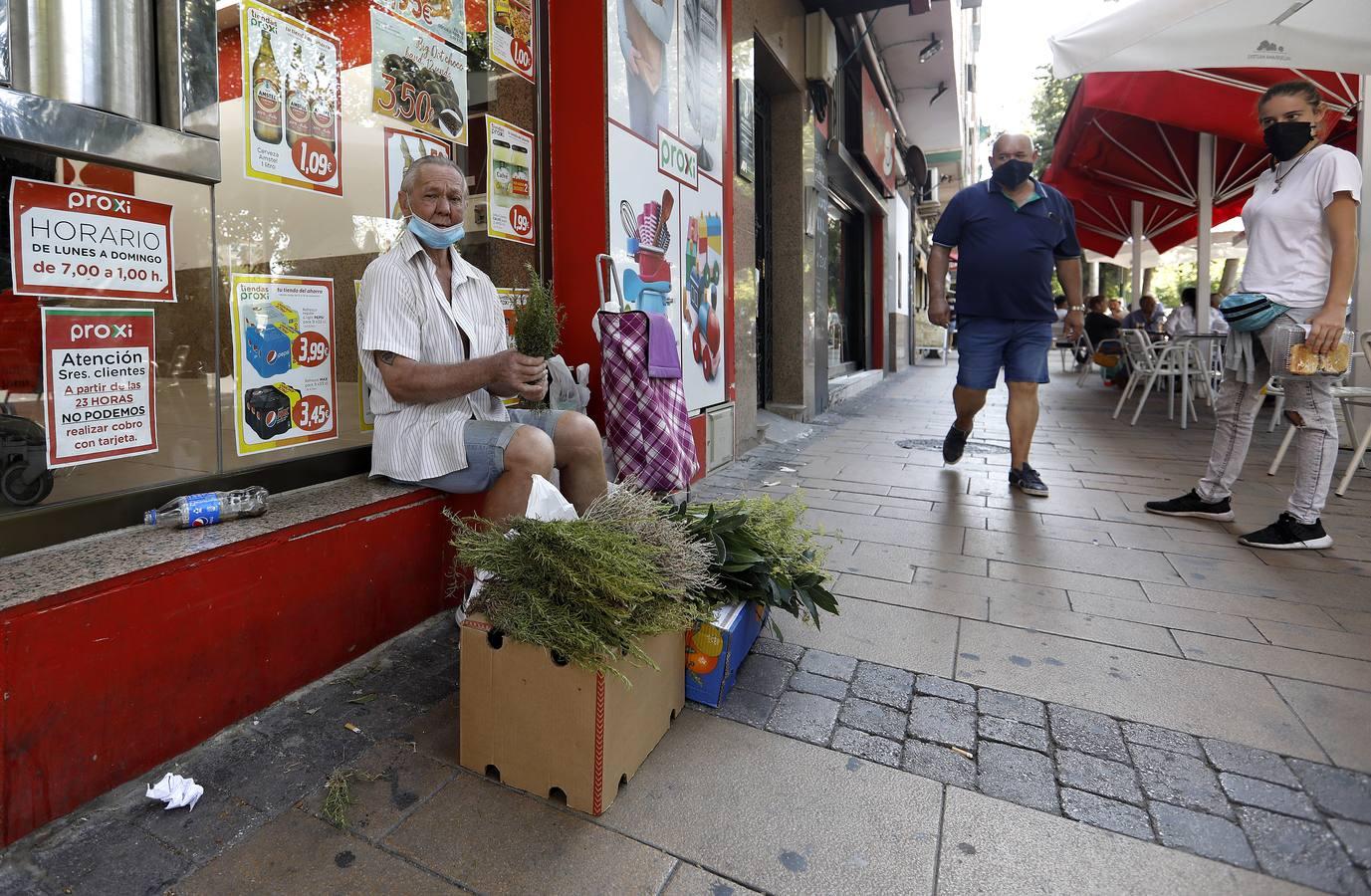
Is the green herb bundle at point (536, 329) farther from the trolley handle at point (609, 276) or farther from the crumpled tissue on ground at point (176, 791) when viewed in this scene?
the crumpled tissue on ground at point (176, 791)

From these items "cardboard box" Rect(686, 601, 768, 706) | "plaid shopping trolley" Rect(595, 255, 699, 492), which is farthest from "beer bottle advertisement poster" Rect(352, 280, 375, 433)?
"cardboard box" Rect(686, 601, 768, 706)

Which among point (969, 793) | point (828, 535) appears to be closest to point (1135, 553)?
point (828, 535)

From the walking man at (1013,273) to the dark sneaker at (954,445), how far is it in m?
0.47

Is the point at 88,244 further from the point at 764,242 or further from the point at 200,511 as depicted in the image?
the point at 764,242

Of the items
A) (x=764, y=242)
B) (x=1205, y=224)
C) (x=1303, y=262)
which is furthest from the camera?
(x=1205, y=224)

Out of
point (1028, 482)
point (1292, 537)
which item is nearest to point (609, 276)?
point (1028, 482)

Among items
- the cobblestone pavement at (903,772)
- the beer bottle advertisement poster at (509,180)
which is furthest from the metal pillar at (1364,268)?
the beer bottle advertisement poster at (509,180)

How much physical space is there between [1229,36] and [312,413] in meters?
5.63

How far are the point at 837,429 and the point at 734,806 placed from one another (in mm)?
5915

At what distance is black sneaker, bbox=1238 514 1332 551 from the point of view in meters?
3.37

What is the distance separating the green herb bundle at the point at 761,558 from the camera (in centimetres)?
221

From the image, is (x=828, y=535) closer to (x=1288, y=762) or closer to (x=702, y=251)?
(x=1288, y=762)

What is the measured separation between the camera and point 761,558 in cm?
223

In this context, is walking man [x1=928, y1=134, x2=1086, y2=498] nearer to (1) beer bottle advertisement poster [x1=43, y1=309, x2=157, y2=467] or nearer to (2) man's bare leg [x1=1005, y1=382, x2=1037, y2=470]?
(2) man's bare leg [x1=1005, y1=382, x2=1037, y2=470]
